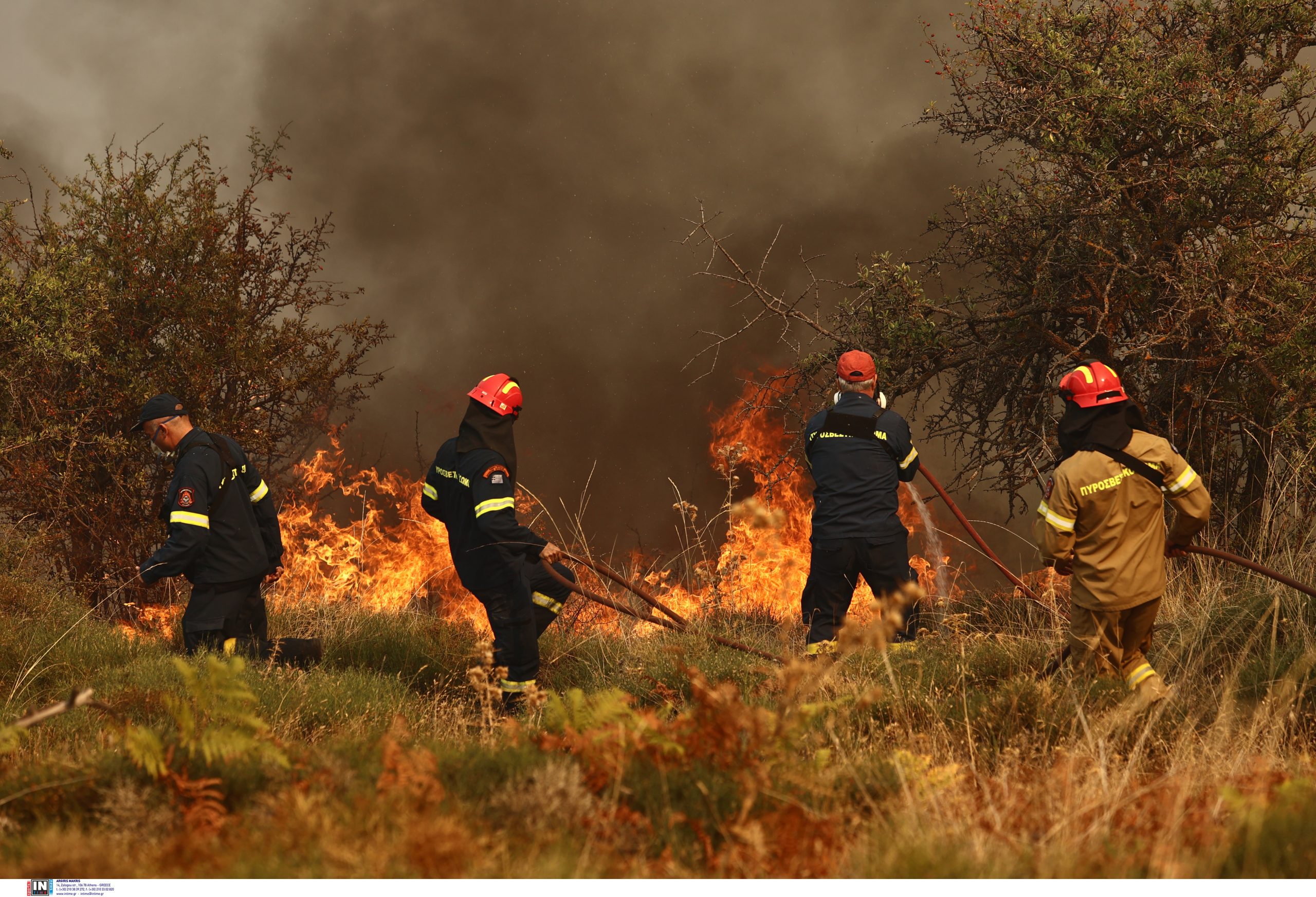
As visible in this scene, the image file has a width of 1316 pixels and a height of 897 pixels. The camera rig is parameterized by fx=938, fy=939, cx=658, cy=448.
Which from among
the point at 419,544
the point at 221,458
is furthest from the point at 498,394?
the point at 419,544

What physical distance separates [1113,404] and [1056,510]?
55 centimetres

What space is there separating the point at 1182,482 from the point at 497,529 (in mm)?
3425

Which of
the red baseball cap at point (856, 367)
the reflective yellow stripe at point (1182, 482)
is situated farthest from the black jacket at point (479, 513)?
the reflective yellow stripe at point (1182, 482)

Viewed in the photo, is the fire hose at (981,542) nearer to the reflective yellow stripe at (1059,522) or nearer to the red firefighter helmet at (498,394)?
the reflective yellow stripe at (1059,522)

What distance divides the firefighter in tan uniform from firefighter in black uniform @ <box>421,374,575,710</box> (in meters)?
2.73

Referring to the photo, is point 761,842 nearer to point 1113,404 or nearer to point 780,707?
point 780,707

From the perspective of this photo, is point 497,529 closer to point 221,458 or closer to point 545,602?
point 545,602

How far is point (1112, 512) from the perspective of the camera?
169 inches

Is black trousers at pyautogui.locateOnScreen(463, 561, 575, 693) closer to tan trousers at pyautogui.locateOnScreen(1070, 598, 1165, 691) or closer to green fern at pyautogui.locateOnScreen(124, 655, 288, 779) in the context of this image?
green fern at pyautogui.locateOnScreen(124, 655, 288, 779)

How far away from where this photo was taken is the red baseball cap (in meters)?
5.89

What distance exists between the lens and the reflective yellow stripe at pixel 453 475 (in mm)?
5430

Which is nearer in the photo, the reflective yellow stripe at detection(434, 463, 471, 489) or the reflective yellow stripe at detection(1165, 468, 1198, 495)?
the reflective yellow stripe at detection(1165, 468, 1198, 495)

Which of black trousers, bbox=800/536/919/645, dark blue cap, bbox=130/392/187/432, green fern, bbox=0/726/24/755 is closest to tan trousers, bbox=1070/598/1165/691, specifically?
black trousers, bbox=800/536/919/645

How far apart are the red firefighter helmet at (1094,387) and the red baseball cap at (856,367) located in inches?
63.1
